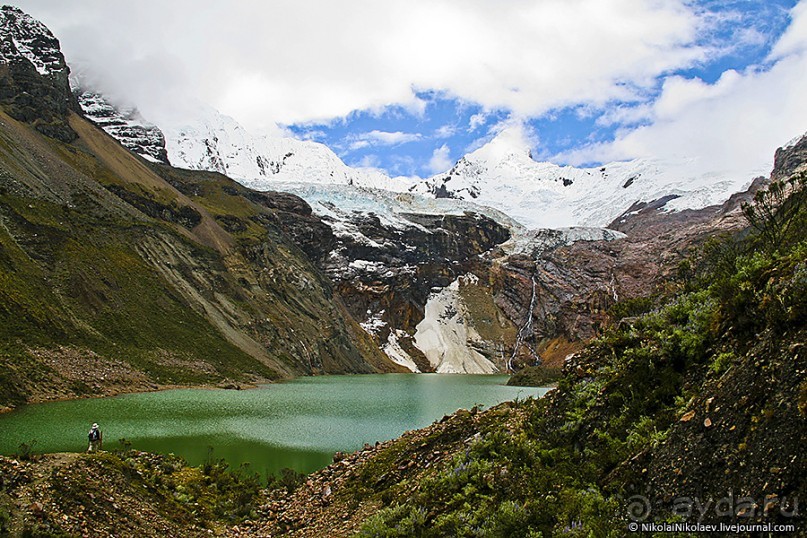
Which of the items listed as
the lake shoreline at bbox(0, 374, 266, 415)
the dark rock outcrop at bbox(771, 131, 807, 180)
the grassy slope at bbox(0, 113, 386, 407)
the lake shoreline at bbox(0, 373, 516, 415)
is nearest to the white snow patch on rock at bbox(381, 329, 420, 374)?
the grassy slope at bbox(0, 113, 386, 407)

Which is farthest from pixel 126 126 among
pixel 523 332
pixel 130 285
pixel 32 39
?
pixel 523 332

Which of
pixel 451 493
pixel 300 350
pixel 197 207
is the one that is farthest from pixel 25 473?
pixel 197 207

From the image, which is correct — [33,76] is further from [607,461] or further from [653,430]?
[653,430]

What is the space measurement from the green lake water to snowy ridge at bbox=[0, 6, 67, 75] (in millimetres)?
98811

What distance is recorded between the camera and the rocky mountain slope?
171ft

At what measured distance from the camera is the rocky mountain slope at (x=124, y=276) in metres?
52.2

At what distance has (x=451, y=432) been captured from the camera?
13.9 meters

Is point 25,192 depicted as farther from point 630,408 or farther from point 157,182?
point 630,408

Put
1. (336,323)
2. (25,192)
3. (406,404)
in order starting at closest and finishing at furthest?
(406,404), (25,192), (336,323)

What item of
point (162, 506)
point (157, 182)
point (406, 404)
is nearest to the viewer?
point (162, 506)

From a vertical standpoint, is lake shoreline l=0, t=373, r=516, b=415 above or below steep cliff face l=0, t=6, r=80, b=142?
below

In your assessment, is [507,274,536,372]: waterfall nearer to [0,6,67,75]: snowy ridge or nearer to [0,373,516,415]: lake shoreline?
[0,373,516,415]: lake shoreline

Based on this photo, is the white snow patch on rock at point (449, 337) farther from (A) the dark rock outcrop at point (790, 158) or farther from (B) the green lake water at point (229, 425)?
(A) the dark rock outcrop at point (790, 158)

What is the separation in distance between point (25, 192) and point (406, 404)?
55.6m
